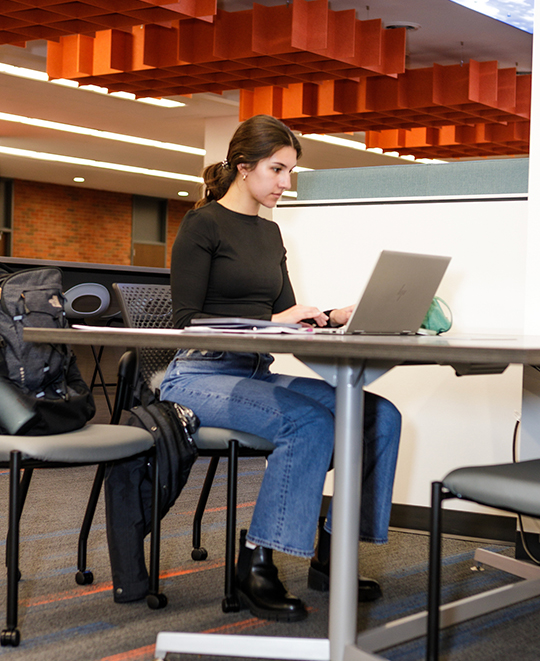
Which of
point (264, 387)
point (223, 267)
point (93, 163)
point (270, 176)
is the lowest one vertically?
point (264, 387)

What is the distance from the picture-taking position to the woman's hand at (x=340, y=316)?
1902mm

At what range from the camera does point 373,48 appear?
5.68 meters

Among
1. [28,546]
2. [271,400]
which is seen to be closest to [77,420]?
[271,400]

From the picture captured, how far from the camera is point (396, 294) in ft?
5.17

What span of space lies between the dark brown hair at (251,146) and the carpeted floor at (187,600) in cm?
109

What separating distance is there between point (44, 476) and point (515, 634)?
230cm

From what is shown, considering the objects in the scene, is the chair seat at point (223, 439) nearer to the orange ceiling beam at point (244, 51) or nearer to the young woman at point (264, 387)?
the young woman at point (264, 387)

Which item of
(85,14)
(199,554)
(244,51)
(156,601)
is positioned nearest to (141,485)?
(156,601)

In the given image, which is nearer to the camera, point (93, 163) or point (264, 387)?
point (264, 387)

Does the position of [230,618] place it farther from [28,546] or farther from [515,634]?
[28,546]

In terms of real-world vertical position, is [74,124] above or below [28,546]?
above

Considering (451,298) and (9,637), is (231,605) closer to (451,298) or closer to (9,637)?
(9,637)

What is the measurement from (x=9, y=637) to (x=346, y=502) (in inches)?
31.5

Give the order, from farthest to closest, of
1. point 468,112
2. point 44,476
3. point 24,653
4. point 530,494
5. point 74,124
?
1. point 74,124
2. point 468,112
3. point 44,476
4. point 24,653
5. point 530,494
